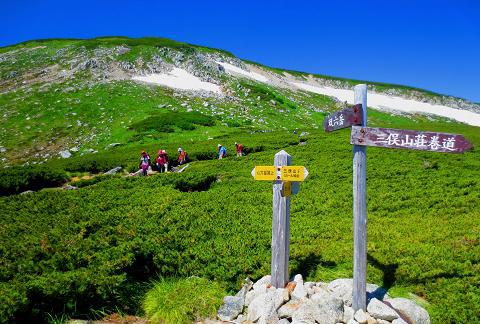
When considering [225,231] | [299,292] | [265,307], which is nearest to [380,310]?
[299,292]

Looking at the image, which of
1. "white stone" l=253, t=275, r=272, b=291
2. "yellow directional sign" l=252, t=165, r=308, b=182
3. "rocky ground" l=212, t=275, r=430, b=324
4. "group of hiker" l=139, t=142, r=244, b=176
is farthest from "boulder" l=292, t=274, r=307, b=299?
"group of hiker" l=139, t=142, r=244, b=176

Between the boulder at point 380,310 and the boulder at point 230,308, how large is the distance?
2.63 meters

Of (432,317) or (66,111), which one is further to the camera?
(66,111)

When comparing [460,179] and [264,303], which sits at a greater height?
[460,179]

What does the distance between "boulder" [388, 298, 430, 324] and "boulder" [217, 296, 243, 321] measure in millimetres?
3073

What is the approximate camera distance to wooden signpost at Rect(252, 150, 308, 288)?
26.2 ft

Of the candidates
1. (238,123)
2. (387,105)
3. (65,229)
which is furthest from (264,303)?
(387,105)

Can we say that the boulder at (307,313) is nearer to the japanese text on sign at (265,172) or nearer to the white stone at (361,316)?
the white stone at (361,316)

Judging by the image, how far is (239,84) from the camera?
69.4 m

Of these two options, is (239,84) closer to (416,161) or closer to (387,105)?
(387,105)

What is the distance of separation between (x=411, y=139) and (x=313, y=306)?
3.56 m

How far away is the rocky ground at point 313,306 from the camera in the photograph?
22.2 feet

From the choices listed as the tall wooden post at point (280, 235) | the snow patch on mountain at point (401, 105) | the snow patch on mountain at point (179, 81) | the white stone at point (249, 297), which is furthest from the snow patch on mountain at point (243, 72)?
the white stone at point (249, 297)

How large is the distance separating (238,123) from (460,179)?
3545cm
